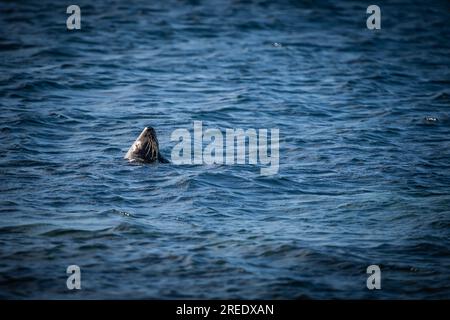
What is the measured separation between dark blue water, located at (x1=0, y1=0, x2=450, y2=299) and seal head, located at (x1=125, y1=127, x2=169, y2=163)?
1.11ft

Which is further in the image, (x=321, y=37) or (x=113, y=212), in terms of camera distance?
(x=321, y=37)

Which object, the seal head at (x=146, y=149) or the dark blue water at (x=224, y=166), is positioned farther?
the seal head at (x=146, y=149)

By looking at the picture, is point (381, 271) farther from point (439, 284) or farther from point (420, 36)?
point (420, 36)

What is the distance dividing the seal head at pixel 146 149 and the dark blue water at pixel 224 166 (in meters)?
0.34

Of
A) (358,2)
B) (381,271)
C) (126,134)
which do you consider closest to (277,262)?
(381,271)

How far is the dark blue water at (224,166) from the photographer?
10164 mm

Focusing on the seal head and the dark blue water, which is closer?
the dark blue water

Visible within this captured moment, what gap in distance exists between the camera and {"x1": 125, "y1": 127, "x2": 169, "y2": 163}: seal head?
48.5 ft

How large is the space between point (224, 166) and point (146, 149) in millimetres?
1528

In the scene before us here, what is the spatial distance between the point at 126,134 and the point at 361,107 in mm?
6324

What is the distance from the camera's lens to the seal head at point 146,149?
48.5 feet

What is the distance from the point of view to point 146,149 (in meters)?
14.9
